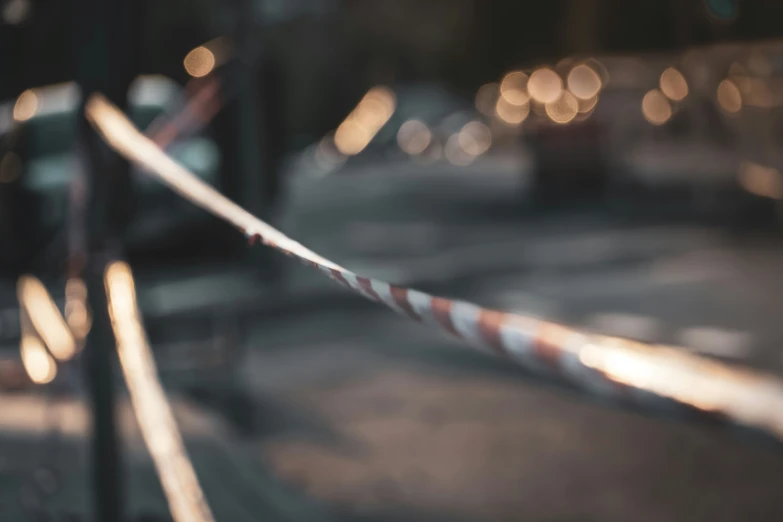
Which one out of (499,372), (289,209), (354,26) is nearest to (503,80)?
(354,26)

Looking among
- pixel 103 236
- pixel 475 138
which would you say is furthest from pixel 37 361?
pixel 475 138

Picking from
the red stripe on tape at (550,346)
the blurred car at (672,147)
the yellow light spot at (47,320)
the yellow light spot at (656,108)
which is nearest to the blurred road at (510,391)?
the red stripe on tape at (550,346)

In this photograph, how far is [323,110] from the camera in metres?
32.1

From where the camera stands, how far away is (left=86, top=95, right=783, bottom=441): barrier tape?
1029 mm

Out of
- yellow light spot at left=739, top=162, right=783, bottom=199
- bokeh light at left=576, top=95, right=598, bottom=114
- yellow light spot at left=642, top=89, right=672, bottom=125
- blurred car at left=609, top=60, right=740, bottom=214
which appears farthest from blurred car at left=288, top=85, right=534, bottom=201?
yellow light spot at left=739, top=162, right=783, bottom=199

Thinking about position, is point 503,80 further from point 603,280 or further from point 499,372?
point 499,372

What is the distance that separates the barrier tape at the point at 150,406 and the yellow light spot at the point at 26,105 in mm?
2997

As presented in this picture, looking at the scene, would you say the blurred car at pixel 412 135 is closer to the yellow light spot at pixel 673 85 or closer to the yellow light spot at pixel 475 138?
the yellow light spot at pixel 475 138

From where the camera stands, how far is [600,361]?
1176mm

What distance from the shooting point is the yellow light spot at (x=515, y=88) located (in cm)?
2902

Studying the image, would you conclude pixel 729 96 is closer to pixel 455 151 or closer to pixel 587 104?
pixel 587 104

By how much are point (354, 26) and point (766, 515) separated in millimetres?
28439

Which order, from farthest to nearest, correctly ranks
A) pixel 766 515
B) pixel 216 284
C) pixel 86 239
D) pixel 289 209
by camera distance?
pixel 289 209 < pixel 216 284 < pixel 766 515 < pixel 86 239

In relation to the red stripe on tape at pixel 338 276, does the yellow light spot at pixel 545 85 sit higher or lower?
higher
